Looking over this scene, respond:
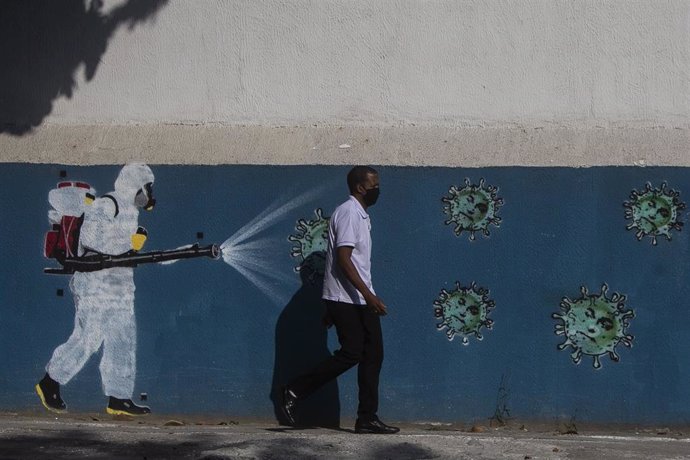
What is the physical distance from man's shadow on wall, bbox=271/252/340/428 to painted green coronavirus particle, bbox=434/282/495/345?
770mm

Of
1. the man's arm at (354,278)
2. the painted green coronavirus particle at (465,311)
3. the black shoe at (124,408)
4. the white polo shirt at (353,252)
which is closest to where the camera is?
the man's arm at (354,278)

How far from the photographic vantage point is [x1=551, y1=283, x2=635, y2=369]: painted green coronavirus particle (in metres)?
7.45

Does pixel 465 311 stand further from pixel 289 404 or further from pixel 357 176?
pixel 289 404

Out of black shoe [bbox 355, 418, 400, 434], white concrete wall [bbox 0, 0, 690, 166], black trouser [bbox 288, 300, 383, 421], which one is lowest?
black shoe [bbox 355, 418, 400, 434]

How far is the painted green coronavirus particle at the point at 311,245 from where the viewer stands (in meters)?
7.70

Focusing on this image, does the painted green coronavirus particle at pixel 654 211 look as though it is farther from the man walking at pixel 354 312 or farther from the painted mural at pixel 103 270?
the painted mural at pixel 103 270

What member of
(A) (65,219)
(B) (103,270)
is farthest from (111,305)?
(A) (65,219)

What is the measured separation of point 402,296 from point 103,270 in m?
1.96

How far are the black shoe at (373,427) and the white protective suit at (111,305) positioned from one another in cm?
159

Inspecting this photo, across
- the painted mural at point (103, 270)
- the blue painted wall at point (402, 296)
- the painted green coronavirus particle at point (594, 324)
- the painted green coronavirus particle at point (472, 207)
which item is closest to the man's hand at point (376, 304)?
the blue painted wall at point (402, 296)

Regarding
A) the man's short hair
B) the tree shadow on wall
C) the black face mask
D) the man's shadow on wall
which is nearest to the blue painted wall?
the man's shadow on wall

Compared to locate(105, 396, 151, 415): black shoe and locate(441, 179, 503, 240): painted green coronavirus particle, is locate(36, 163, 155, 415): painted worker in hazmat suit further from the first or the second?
locate(441, 179, 503, 240): painted green coronavirus particle

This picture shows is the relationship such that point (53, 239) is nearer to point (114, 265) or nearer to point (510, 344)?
point (114, 265)

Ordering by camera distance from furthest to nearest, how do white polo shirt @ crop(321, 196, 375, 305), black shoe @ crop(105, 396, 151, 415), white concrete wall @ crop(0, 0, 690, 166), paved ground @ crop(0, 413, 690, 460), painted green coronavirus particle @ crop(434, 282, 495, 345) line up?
black shoe @ crop(105, 396, 151, 415), white concrete wall @ crop(0, 0, 690, 166), painted green coronavirus particle @ crop(434, 282, 495, 345), white polo shirt @ crop(321, 196, 375, 305), paved ground @ crop(0, 413, 690, 460)
